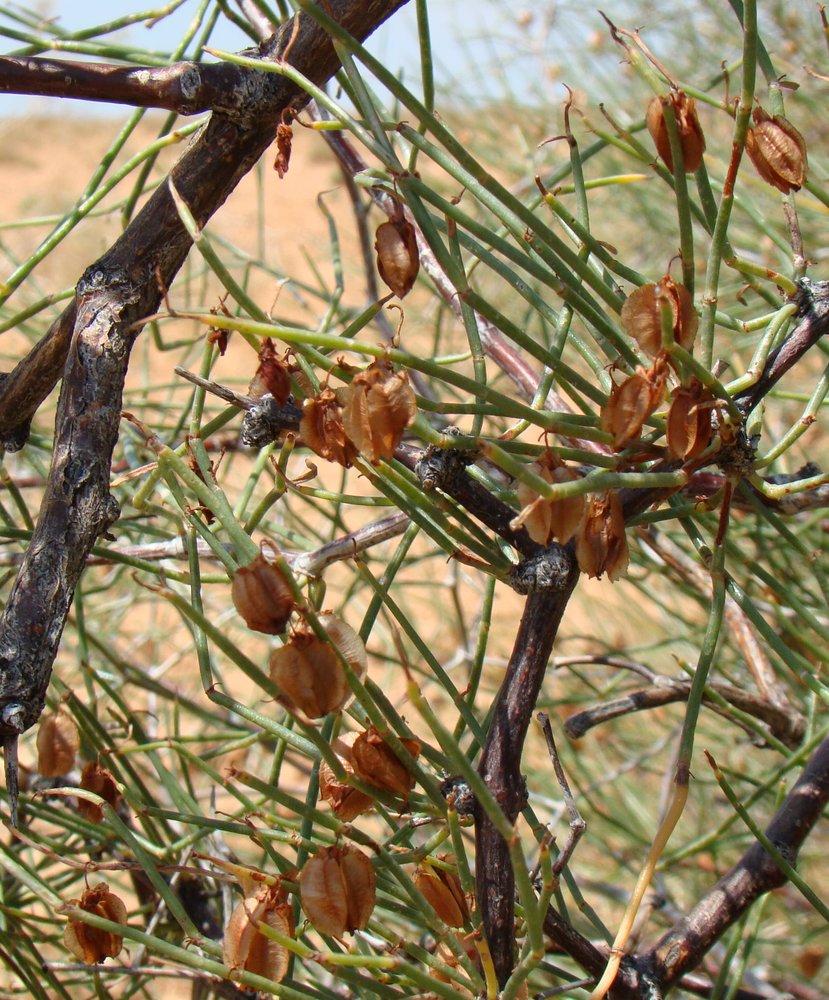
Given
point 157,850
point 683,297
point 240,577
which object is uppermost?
point 683,297

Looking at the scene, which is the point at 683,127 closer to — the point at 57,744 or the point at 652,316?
the point at 652,316

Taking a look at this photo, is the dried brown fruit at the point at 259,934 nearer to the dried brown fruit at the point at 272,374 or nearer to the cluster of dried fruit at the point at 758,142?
the dried brown fruit at the point at 272,374

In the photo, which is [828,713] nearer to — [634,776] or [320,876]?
[320,876]

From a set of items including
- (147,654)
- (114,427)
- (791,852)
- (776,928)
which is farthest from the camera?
(147,654)

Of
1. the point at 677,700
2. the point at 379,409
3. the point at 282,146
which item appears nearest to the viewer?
the point at 379,409

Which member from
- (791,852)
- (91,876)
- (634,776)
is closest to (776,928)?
(634,776)

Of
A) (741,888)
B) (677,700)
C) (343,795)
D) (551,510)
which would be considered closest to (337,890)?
(343,795)
